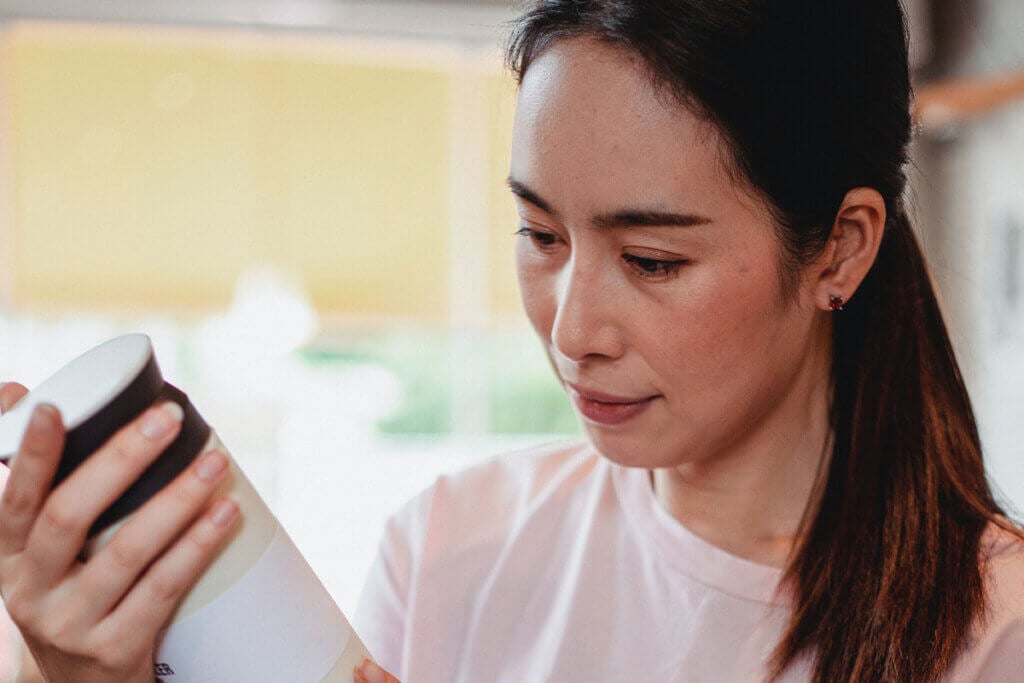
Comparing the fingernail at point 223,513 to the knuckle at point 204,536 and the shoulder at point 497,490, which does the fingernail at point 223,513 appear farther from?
the shoulder at point 497,490

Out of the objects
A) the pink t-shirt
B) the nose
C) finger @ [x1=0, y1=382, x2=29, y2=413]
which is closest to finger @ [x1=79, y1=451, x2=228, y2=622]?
finger @ [x1=0, y1=382, x2=29, y2=413]

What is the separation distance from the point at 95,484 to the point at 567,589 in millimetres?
528

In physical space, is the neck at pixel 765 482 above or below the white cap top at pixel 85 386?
below

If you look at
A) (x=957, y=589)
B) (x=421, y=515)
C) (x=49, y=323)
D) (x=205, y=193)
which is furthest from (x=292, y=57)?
(x=957, y=589)

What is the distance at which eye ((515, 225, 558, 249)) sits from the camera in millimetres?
896

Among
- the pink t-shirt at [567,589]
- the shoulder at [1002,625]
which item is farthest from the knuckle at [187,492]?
the shoulder at [1002,625]

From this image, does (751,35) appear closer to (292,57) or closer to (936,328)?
(936,328)

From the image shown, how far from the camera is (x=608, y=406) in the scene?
884 mm

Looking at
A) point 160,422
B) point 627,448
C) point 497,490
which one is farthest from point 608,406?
point 160,422

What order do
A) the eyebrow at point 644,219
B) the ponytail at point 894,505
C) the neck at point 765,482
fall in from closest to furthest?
the eyebrow at point 644,219
the ponytail at point 894,505
the neck at point 765,482

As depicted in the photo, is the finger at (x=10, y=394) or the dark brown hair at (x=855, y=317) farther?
the dark brown hair at (x=855, y=317)

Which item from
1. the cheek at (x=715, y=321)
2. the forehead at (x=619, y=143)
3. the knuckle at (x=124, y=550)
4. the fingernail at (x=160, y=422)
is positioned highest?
the forehead at (x=619, y=143)

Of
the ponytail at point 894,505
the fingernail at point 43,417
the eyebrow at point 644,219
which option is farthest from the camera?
the ponytail at point 894,505

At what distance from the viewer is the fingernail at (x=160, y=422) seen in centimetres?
62
